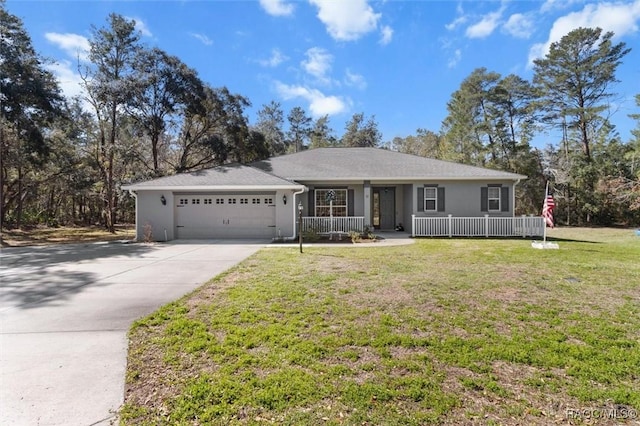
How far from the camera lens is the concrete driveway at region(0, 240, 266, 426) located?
2611 millimetres

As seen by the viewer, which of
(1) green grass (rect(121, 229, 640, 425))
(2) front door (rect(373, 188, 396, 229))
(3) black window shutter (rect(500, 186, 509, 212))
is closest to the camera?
(1) green grass (rect(121, 229, 640, 425))

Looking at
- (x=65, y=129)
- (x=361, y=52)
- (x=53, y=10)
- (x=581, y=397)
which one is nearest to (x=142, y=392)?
(x=581, y=397)

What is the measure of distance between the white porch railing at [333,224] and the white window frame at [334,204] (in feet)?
3.21

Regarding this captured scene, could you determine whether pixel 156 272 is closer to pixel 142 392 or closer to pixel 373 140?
pixel 142 392

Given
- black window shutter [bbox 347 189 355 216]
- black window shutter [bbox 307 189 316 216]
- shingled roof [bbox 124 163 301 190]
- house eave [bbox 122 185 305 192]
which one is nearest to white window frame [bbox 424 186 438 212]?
black window shutter [bbox 347 189 355 216]

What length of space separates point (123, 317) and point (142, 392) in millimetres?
2096

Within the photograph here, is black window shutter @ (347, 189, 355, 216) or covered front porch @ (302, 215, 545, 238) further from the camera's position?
black window shutter @ (347, 189, 355, 216)

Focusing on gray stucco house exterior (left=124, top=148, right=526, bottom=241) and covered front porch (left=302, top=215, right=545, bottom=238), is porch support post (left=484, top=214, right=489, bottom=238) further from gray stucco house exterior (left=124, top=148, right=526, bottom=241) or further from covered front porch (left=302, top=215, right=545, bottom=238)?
gray stucco house exterior (left=124, top=148, right=526, bottom=241)

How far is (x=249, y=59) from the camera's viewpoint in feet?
59.7

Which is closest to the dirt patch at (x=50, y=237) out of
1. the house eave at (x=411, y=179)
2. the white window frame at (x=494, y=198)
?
the house eave at (x=411, y=179)

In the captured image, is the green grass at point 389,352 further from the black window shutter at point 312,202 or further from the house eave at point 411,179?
the black window shutter at point 312,202

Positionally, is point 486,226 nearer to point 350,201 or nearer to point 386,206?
point 386,206

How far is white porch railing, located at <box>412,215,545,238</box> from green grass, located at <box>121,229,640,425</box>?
745 cm

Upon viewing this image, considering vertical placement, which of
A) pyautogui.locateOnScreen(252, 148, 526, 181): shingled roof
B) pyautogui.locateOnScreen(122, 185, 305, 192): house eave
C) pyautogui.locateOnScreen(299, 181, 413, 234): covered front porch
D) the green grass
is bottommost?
the green grass
